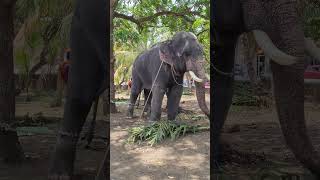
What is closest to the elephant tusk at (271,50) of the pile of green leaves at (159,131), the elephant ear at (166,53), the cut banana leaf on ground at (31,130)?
the cut banana leaf on ground at (31,130)

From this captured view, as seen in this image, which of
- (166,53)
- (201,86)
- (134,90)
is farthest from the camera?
(134,90)

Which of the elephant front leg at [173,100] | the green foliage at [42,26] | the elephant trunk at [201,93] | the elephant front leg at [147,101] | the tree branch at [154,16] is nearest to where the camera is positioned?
the green foliage at [42,26]

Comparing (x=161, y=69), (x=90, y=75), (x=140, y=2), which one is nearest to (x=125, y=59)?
(x=140, y=2)

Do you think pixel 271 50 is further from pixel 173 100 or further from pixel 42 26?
pixel 173 100

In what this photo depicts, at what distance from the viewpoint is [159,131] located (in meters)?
6.54

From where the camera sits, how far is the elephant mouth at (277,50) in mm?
2709

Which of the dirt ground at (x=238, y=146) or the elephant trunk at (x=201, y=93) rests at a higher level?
the elephant trunk at (x=201, y=93)

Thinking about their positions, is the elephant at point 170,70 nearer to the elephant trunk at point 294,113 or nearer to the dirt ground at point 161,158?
the dirt ground at point 161,158

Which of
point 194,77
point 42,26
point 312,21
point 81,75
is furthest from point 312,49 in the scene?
point 194,77

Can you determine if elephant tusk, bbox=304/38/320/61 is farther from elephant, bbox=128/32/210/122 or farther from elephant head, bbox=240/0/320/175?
elephant, bbox=128/32/210/122

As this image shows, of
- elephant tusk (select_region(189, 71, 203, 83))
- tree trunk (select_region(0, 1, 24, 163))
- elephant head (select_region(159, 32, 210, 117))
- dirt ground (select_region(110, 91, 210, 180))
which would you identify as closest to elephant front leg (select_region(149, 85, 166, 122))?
dirt ground (select_region(110, 91, 210, 180))

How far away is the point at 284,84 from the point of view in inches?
110

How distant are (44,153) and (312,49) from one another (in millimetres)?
2014

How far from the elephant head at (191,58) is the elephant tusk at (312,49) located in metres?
3.09
